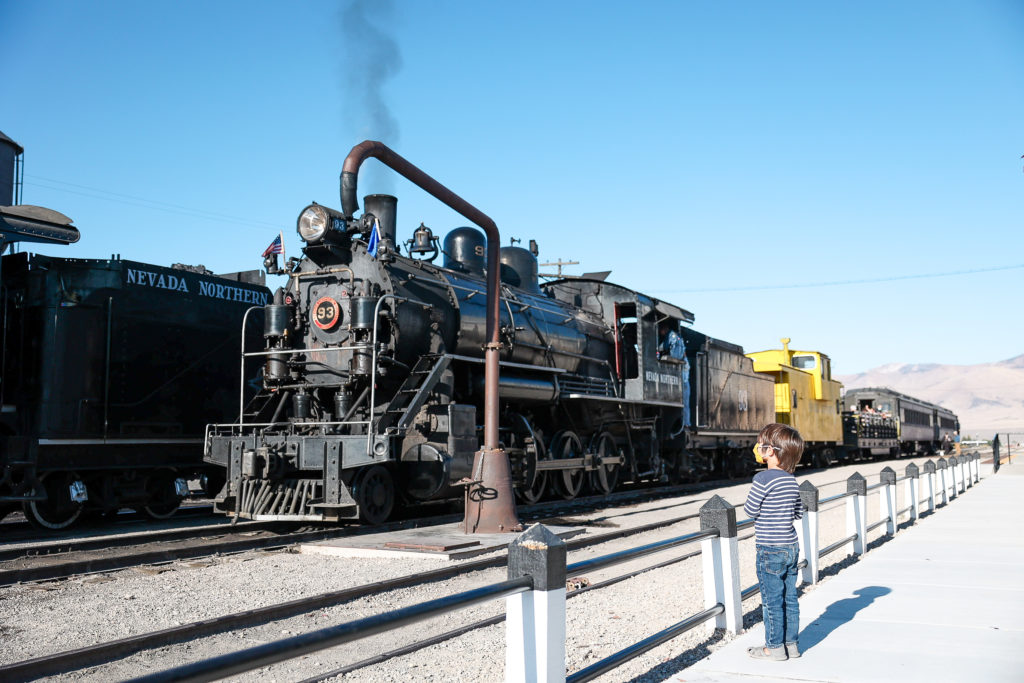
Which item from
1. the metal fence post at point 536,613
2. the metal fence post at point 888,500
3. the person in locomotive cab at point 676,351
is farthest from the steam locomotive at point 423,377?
the metal fence post at point 536,613

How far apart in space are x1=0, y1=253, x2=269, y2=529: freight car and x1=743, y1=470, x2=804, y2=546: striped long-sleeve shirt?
848cm

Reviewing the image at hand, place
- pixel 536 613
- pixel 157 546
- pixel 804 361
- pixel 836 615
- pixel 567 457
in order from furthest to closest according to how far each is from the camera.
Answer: pixel 804 361
pixel 567 457
pixel 157 546
pixel 836 615
pixel 536 613

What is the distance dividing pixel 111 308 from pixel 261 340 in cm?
274

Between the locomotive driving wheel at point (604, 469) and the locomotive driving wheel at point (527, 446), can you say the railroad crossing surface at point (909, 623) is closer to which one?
the locomotive driving wheel at point (527, 446)

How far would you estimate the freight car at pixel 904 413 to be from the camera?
3788 centimetres

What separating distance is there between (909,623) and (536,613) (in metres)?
3.31

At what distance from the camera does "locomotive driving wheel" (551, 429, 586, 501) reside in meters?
13.4

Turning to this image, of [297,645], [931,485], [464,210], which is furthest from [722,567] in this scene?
[931,485]

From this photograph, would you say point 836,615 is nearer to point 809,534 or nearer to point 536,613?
point 809,534

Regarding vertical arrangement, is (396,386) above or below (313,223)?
below

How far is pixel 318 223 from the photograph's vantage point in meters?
10.5

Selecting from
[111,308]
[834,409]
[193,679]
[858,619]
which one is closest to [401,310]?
[111,308]

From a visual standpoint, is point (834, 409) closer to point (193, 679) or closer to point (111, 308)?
point (111, 308)

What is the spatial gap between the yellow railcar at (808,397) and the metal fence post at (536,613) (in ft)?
67.6
